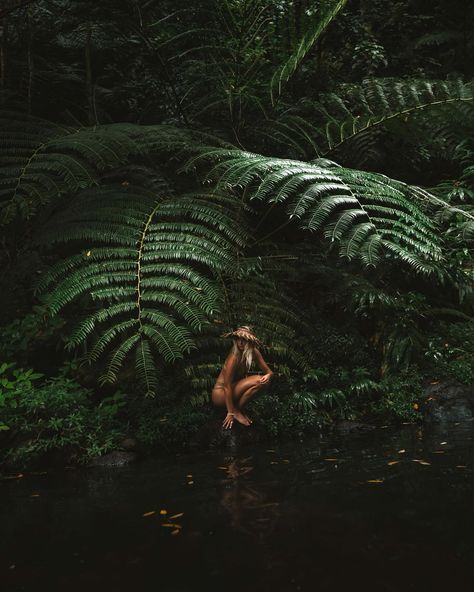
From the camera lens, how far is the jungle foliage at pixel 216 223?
3068 millimetres

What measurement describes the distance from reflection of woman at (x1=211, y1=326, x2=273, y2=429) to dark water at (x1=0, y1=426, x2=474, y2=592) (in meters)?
0.28

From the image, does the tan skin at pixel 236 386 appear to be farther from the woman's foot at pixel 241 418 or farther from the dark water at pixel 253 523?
the dark water at pixel 253 523

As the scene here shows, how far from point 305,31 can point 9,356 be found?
3.20 m

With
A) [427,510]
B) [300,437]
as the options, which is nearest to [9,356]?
[300,437]

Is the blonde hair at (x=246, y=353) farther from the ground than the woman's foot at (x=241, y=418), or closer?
farther from the ground

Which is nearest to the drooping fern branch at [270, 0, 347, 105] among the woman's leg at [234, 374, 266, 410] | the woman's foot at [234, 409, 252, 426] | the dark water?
the woman's leg at [234, 374, 266, 410]

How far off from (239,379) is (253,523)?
1.22 meters

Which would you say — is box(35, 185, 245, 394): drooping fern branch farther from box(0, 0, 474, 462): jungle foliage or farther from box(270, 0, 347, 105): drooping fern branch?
box(270, 0, 347, 105): drooping fern branch

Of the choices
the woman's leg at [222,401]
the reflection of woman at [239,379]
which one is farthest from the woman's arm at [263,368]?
the woman's leg at [222,401]

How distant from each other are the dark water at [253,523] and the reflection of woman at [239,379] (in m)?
0.28

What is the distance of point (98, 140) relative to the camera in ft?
10.8

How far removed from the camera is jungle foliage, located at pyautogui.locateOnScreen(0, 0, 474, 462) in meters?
3.07

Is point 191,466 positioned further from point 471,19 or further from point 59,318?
point 471,19

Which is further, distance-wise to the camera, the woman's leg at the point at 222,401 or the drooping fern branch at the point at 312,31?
the drooping fern branch at the point at 312,31
